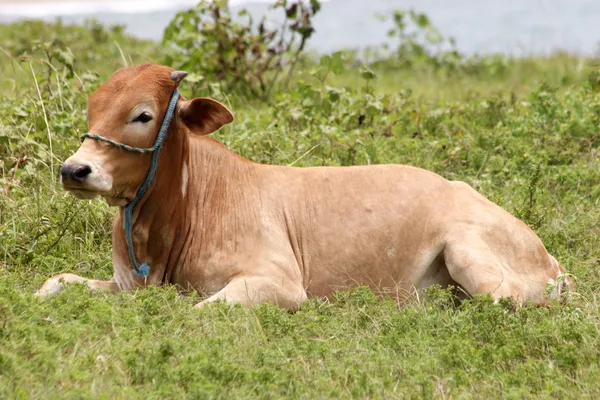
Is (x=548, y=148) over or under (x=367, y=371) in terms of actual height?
under

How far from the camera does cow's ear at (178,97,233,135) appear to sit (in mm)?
5770

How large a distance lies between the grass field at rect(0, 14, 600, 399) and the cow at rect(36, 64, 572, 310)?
27 centimetres

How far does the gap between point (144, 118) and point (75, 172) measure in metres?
0.57

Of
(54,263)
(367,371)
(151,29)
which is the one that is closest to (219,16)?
(54,263)

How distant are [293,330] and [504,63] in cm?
945

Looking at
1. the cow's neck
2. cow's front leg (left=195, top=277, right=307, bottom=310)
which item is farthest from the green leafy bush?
cow's front leg (left=195, top=277, right=307, bottom=310)

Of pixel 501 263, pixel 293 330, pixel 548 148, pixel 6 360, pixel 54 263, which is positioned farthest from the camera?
pixel 548 148

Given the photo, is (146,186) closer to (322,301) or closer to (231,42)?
(322,301)

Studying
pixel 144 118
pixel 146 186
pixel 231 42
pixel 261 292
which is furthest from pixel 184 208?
pixel 231 42

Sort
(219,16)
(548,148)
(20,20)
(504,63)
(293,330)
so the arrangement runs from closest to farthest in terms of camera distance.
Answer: (293,330) → (548,148) → (219,16) → (504,63) → (20,20)

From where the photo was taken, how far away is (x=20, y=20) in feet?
49.8

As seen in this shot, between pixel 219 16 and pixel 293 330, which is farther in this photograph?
pixel 219 16

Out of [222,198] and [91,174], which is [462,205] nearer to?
[222,198]

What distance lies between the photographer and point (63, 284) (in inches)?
223
